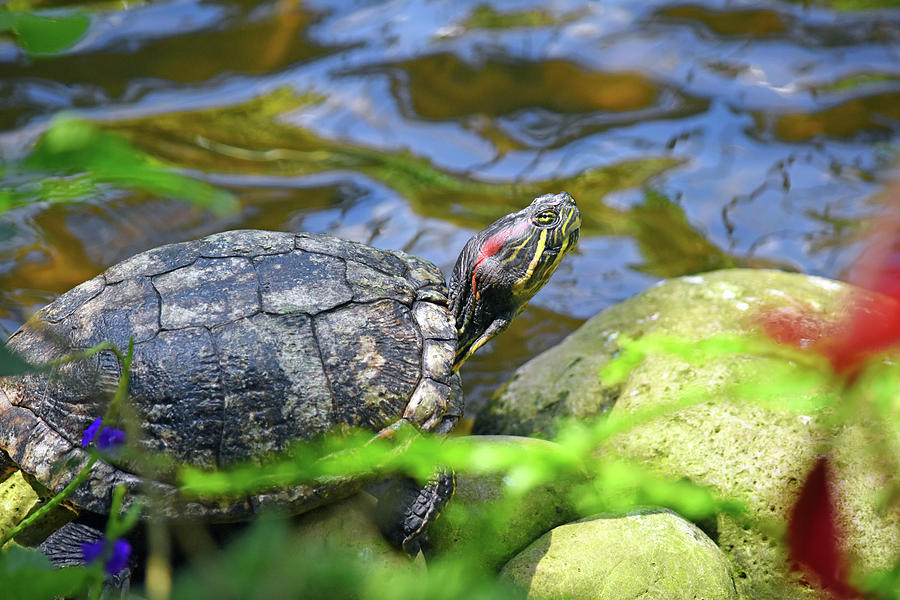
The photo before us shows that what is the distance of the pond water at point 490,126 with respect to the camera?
539 centimetres

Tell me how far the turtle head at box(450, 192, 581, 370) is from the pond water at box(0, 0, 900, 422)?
1406 mm

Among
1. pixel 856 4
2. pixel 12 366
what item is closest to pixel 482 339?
pixel 12 366

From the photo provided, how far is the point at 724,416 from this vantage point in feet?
9.86

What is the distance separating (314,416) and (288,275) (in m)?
0.52

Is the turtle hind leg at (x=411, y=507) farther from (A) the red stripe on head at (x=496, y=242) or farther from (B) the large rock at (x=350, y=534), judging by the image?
(A) the red stripe on head at (x=496, y=242)

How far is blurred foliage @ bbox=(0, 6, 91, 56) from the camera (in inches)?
23.3

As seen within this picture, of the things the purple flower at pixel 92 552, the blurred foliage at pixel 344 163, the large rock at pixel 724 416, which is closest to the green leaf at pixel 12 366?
the purple flower at pixel 92 552

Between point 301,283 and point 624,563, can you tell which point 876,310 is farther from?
point 301,283

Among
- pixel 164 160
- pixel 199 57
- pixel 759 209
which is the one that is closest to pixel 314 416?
pixel 164 160

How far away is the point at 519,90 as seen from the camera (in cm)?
684

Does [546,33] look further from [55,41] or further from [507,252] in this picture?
[55,41]

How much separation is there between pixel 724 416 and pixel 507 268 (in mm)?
1016

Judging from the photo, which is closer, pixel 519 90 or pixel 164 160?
pixel 164 160

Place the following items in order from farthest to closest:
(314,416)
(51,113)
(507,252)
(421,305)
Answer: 1. (51,113)
2. (507,252)
3. (421,305)
4. (314,416)
